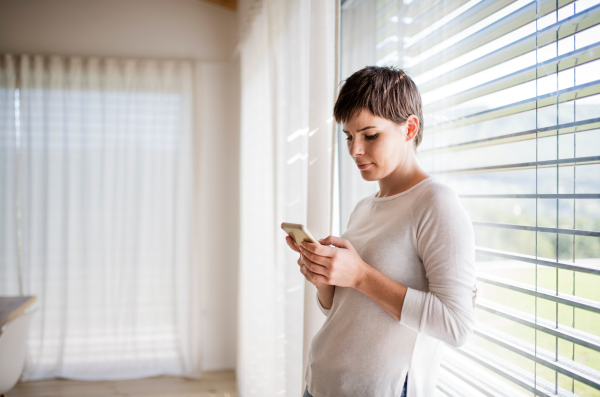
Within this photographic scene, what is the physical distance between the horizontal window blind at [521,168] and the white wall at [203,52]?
2.49m

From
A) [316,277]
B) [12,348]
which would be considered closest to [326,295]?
[316,277]

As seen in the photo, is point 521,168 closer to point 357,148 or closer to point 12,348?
point 357,148

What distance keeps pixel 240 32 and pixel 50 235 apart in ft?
7.30

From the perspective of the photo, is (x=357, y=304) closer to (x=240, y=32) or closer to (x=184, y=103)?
(x=240, y=32)

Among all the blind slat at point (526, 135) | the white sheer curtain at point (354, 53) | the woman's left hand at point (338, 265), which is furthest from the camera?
the white sheer curtain at point (354, 53)

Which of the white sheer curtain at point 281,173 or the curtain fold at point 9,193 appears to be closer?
the white sheer curtain at point 281,173

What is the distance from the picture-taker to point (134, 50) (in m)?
3.39

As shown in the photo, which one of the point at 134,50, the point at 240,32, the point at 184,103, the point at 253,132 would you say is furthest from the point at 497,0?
the point at 134,50

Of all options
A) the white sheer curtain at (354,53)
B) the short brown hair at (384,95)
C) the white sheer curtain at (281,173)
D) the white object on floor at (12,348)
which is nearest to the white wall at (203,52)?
the white sheer curtain at (281,173)

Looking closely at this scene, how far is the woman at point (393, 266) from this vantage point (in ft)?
2.46

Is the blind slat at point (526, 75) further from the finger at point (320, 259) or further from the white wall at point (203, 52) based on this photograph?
the white wall at point (203, 52)

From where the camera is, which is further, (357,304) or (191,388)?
(191,388)

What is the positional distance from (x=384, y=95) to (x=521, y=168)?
1.08 ft

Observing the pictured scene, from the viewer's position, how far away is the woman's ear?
2.97 ft
